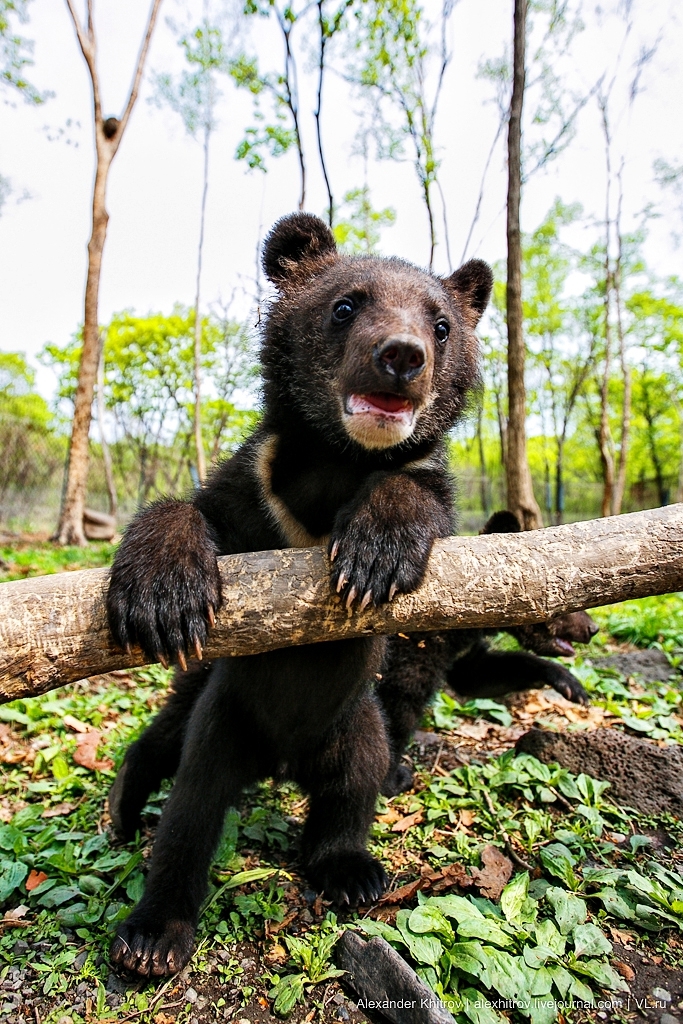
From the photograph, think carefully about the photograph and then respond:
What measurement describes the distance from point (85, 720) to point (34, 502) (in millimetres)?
17861

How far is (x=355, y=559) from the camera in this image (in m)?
1.89

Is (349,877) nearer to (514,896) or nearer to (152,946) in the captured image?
(514,896)

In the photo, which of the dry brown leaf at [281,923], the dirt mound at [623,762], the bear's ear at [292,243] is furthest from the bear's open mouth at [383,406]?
the dirt mound at [623,762]

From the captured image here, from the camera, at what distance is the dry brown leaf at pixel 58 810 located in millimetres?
3271

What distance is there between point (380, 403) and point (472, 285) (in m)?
1.64

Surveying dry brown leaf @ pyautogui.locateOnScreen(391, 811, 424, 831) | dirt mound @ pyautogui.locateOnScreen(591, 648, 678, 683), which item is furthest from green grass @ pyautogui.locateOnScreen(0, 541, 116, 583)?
dirt mound @ pyautogui.locateOnScreen(591, 648, 678, 683)

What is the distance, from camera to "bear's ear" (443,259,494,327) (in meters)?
3.50

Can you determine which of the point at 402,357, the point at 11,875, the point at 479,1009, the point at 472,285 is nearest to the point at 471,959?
the point at 479,1009

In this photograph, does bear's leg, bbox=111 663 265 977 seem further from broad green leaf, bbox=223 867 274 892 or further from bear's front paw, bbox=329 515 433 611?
bear's front paw, bbox=329 515 433 611

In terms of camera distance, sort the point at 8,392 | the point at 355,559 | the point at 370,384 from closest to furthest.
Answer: the point at 355,559 < the point at 370,384 < the point at 8,392

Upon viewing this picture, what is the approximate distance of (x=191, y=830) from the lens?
255cm

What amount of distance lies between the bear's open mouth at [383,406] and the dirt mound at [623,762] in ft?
8.11

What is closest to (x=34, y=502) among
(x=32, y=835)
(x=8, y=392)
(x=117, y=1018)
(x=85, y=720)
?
(x=8, y=392)

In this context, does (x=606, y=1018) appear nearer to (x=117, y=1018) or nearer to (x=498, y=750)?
(x=117, y=1018)
